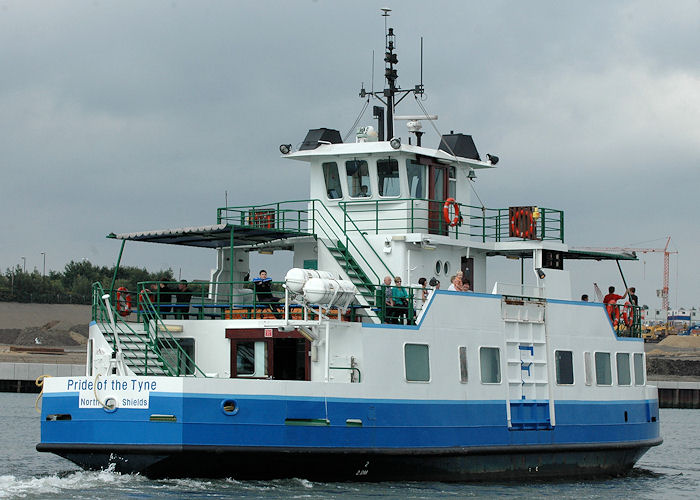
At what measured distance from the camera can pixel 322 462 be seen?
62.1 feet

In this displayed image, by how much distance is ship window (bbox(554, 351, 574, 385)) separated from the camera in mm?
22656

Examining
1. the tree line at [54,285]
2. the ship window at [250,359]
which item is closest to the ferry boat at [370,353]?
the ship window at [250,359]

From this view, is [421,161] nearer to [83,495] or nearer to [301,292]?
[301,292]

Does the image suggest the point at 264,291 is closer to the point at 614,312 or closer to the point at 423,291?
the point at 423,291

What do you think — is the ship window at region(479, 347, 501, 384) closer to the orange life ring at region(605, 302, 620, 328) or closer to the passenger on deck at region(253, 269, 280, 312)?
the passenger on deck at region(253, 269, 280, 312)

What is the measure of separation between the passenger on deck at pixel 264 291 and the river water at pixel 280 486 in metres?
3.15

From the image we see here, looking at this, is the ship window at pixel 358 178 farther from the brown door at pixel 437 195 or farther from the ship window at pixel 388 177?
the brown door at pixel 437 195

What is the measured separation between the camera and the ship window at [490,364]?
70.0ft

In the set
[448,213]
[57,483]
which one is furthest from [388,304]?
[57,483]

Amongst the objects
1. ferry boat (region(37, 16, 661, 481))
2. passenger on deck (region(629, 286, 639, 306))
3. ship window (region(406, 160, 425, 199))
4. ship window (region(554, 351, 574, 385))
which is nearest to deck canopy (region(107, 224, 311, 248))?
ferry boat (region(37, 16, 661, 481))

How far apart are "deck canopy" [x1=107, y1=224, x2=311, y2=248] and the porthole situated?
9.95 ft

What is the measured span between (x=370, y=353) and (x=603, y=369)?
6325 millimetres

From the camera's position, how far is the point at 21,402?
46531mm

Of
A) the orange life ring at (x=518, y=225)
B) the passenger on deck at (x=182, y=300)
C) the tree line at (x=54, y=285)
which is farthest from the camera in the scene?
the tree line at (x=54, y=285)
